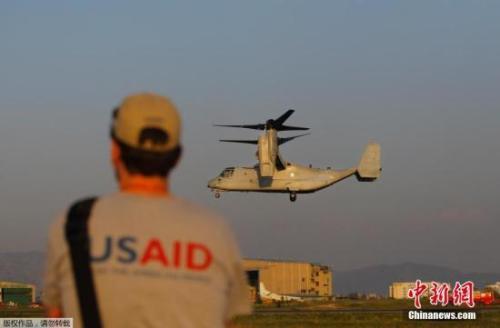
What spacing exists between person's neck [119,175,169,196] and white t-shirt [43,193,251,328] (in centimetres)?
5

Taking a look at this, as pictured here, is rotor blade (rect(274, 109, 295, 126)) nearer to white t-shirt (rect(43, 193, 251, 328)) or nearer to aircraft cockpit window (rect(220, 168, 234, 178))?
aircraft cockpit window (rect(220, 168, 234, 178))

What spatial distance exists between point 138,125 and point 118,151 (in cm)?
20

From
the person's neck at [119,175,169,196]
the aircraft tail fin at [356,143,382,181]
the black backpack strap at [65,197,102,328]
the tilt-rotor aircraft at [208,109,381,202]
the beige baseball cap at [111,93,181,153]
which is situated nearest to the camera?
the black backpack strap at [65,197,102,328]

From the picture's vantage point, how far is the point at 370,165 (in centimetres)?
9781

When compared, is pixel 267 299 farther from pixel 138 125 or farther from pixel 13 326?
pixel 138 125

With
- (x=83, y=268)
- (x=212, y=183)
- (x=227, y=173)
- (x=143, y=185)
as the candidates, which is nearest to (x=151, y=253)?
(x=83, y=268)

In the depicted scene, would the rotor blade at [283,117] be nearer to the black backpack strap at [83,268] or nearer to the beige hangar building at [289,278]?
the beige hangar building at [289,278]

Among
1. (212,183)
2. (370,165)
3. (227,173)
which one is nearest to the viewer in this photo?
(212,183)

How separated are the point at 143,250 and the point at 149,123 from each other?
51 centimetres

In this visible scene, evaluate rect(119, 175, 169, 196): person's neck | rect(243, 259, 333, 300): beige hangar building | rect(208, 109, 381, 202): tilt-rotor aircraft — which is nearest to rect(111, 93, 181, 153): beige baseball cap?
rect(119, 175, 169, 196): person's neck

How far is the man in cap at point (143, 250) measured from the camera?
4043 millimetres

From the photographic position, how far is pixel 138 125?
4.20 metres

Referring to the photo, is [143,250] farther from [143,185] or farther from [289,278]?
[289,278]

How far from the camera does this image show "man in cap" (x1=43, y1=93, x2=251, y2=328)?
404 centimetres
